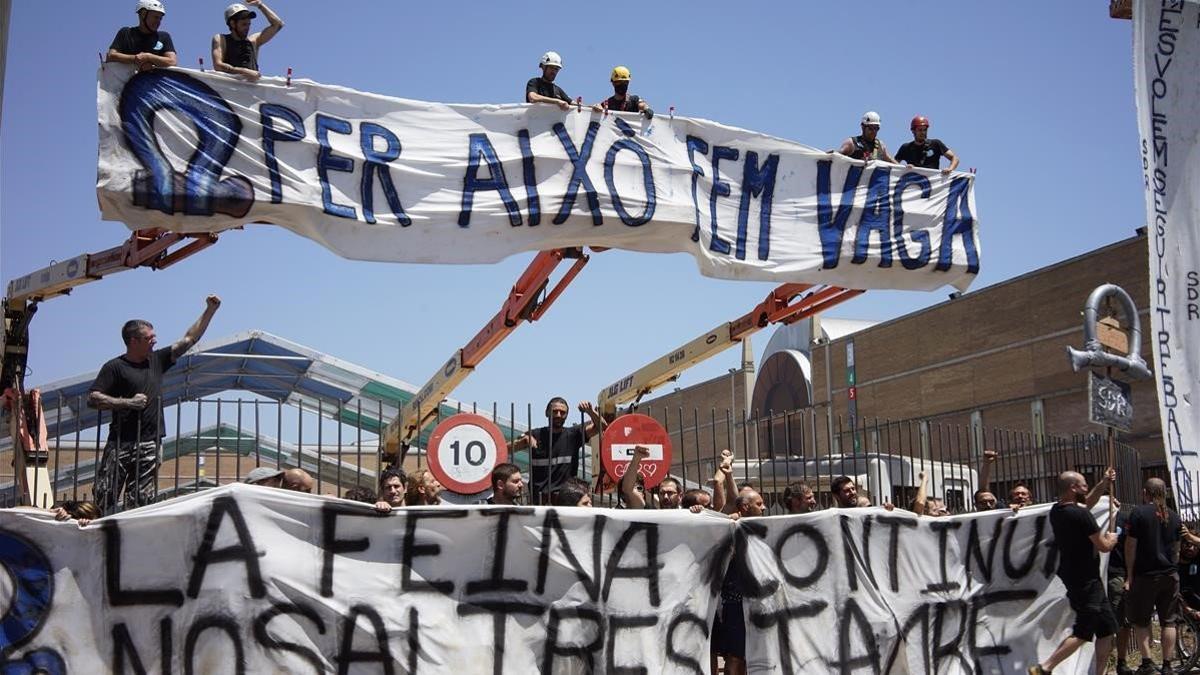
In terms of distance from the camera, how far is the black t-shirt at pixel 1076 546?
942 centimetres

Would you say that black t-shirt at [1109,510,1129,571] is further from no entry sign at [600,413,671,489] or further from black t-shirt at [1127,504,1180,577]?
no entry sign at [600,413,671,489]

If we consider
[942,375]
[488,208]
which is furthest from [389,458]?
[942,375]

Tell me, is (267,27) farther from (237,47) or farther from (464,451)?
(464,451)

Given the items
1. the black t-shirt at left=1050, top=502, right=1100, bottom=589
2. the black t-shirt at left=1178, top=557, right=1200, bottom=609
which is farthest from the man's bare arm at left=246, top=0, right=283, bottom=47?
the black t-shirt at left=1178, top=557, right=1200, bottom=609

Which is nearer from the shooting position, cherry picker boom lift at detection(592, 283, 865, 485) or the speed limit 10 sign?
the speed limit 10 sign

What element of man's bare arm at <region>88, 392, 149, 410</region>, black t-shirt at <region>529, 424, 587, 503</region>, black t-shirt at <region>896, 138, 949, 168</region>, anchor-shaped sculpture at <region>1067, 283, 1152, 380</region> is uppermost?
black t-shirt at <region>896, 138, 949, 168</region>

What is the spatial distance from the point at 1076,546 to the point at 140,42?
314 inches

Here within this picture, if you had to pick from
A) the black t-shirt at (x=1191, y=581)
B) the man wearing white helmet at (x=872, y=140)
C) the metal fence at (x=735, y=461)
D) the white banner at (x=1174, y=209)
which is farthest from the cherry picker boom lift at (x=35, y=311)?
the black t-shirt at (x=1191, y=581)

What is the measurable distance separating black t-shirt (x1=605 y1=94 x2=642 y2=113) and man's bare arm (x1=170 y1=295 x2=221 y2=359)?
3.64 m

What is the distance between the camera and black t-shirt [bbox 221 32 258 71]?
885 cm

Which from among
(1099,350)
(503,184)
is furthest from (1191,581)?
(503,184)

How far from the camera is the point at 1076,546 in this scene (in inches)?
372

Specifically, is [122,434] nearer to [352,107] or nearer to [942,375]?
[352,107]

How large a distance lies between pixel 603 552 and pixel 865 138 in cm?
527
